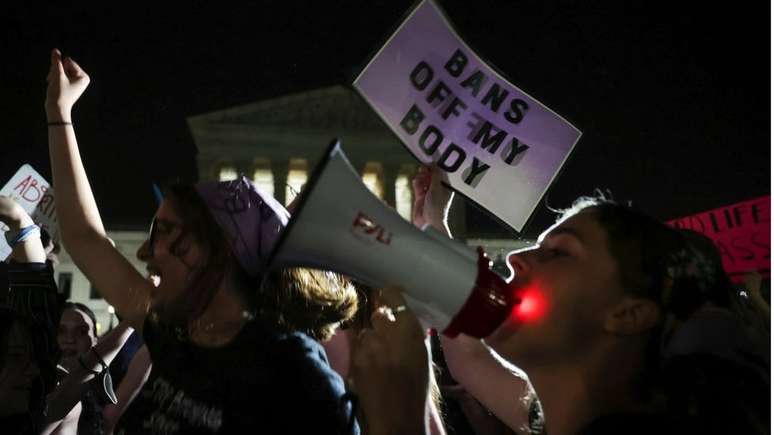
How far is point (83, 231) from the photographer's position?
2363 mm

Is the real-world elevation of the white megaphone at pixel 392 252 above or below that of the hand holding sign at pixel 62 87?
above

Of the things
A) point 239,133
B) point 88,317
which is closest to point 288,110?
point 239,133

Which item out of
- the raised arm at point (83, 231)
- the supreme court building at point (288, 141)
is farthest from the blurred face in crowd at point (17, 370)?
the supreme court building at point (288, 141)

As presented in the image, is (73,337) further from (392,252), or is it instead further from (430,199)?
(392,252)

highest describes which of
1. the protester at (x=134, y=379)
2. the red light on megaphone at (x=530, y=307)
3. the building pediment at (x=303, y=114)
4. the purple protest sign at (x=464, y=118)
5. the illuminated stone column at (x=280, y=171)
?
the red light on megaphone at (x=530, y=307)

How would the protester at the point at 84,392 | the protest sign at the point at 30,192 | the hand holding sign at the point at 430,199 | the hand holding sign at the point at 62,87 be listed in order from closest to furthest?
the hand holding sign at the point at 62,87
the hand holding sign at the point at 430,199
the protester at the point at 84,392
the protest sign at the point at 30,192

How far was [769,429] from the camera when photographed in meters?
1.48

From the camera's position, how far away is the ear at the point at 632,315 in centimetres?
172

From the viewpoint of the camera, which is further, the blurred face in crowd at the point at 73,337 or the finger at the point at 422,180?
the blurred face in crowd at the point at 73,337

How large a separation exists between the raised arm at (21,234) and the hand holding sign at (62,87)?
98 cm

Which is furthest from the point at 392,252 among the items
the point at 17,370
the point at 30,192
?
the point at 30,192

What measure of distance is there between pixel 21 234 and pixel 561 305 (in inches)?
102

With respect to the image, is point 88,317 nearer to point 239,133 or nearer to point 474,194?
point 474,194

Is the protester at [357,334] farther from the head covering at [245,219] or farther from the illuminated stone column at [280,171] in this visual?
the illuminated stone column at [280,171]
